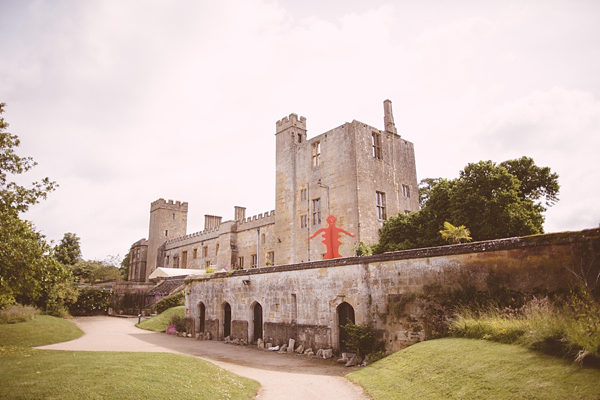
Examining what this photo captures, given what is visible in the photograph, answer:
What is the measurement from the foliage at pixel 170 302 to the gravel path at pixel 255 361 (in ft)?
16.6

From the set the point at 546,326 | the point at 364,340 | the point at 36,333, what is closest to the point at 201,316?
the point at 36,333

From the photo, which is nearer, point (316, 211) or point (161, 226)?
point (316, 211)

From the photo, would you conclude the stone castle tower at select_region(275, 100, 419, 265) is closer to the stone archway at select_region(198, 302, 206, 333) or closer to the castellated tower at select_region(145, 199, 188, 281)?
the stone archway at select_region(198, 302, 206, 333)

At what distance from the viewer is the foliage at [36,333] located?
16.7 m

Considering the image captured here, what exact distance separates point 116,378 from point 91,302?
87.7 feet

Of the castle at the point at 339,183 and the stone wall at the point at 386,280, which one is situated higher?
the castle at the point at 339,183

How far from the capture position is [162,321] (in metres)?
25.5

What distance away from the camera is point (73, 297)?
2836 centimetres

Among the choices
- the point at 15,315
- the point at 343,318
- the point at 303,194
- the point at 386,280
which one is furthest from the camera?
the point at 303,194

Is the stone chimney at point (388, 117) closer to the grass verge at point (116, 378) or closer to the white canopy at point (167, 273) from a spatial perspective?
the white canopy at point (167, 273)

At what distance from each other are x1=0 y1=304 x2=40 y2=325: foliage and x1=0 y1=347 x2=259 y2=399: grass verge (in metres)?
10.2

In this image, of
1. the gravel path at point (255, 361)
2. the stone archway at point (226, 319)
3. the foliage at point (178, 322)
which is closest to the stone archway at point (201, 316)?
the gravel path at point (255, 361)

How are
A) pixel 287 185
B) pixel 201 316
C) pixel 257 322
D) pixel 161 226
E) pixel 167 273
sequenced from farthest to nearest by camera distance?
pixel 161 226, pixel 167 273, pixel 287 185, pixel 201 316, pixel 257 322

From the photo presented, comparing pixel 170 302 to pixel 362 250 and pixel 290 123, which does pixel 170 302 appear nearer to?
pixel 362 250
